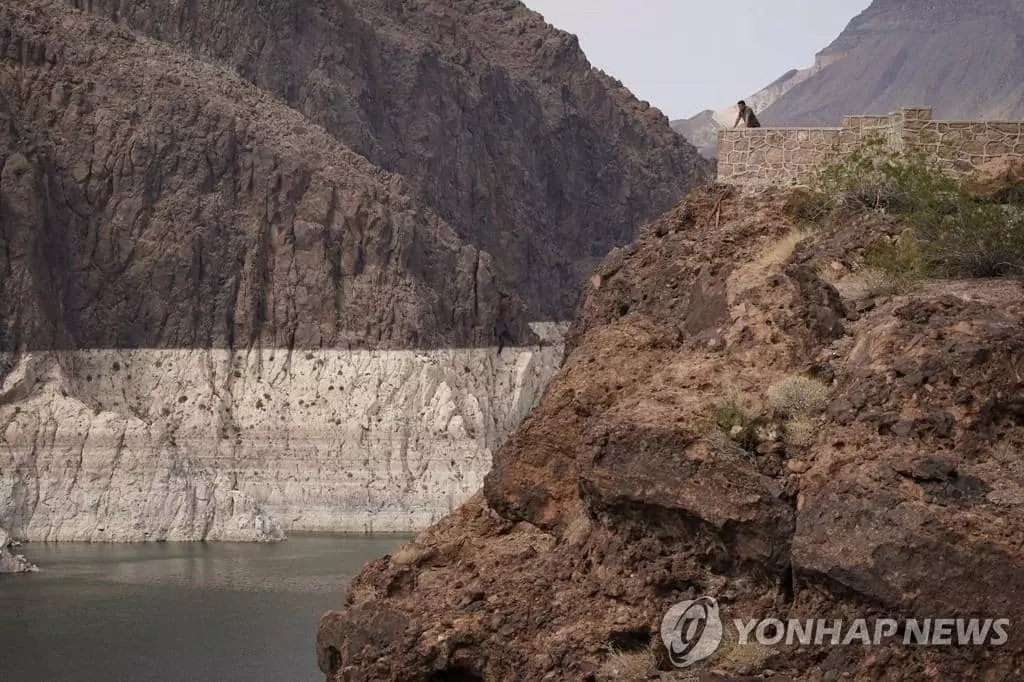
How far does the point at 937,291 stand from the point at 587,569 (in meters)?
4.58

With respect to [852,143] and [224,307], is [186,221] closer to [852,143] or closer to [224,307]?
[224,307]

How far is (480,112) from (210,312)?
58.5 metres

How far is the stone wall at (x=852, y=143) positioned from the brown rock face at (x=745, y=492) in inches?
96.4

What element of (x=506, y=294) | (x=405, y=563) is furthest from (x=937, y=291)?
(x=506, y=294)

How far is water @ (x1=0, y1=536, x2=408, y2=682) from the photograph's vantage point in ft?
181

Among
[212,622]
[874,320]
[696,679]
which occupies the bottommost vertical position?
[212,622]

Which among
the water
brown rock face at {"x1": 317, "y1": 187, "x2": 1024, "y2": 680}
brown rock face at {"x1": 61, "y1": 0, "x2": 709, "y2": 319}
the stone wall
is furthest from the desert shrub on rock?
brown rock face at {"x1": 61, "y1": 0, "x2": 709, "y2": 319}

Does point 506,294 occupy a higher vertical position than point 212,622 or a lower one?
higher

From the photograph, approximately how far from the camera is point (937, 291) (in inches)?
854

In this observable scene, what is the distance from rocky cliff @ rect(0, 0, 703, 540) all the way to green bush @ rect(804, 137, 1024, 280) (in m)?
72.8

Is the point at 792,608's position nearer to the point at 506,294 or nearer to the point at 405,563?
the point at 405,563

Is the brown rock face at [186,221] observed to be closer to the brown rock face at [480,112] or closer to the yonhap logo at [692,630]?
the brown rock face at [480,112]

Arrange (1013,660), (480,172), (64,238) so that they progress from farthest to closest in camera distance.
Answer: (480,172)
(64,238)
(1013,660)

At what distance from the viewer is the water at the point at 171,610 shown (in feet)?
181
